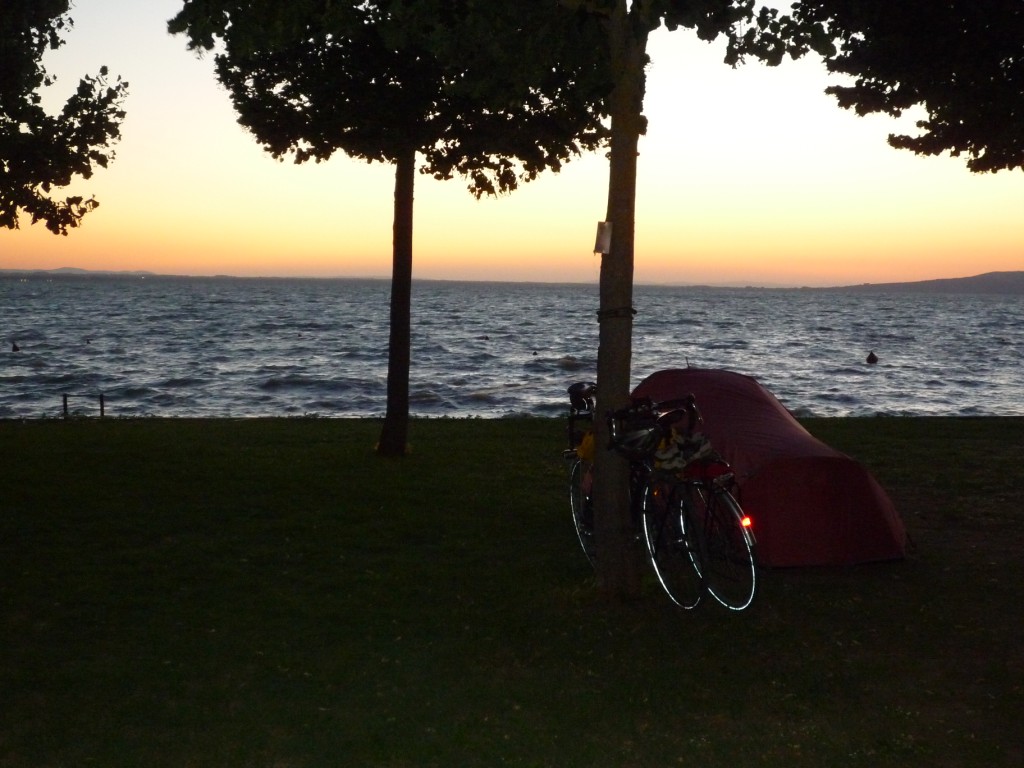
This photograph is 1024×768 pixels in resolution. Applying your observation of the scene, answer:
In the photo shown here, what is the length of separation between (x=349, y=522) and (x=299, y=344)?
168 ft

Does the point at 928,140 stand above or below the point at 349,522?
above

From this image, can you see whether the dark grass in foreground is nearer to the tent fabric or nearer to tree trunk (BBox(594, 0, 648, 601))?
the tent fabric

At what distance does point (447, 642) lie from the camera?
6.66m

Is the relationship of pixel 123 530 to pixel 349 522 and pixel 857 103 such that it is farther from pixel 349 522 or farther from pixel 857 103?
pixel 857 103

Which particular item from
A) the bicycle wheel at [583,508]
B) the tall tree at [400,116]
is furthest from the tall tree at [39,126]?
the bicycle wheel at [583,508]

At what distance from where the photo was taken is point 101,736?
16.9 feet

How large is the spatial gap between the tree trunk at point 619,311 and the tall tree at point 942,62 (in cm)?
285

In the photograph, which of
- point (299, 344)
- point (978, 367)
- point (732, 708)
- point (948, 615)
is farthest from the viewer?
point (299, 344)

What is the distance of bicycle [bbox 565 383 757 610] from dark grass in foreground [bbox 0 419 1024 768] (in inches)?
8.8

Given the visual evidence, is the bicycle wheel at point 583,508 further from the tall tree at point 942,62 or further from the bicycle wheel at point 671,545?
the tall tree at point 942,62

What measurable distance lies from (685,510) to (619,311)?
143cm

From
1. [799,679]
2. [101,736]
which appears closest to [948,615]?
[799,679]

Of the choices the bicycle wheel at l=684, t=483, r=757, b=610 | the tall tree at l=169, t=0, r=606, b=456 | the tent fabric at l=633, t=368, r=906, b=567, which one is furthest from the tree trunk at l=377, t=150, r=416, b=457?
the bicycle wheel at l=684, t=483, r=757, b=610

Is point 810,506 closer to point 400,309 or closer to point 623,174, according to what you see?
point 623,174
